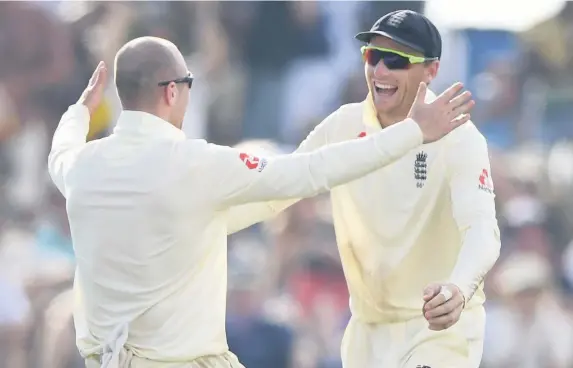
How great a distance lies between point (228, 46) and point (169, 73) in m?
5.50

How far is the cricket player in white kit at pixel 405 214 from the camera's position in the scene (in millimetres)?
6027

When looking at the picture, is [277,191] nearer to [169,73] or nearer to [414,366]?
[169,73]

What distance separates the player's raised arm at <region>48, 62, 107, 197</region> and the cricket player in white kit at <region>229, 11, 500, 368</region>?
742 millimetres

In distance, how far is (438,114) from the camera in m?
5.32

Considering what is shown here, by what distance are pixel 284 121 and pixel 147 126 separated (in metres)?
5.38

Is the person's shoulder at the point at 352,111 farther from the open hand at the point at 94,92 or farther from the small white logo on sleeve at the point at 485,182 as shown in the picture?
the open hand at the point at 94,92

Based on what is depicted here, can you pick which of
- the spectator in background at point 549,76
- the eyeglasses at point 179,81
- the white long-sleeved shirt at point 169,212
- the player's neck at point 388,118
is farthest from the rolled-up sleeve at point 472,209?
the spectator in background at point 549,76

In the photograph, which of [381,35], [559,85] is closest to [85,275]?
[381,35]

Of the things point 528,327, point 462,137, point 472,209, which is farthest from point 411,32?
point 528,327

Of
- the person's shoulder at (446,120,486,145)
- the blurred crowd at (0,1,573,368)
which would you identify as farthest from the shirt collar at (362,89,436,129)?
the blurred crowd at (0,1,573,368)

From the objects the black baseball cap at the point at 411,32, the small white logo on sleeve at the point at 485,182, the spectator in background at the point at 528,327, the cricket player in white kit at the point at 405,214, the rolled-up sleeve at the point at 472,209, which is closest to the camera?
the rolled-up sleeve at the point at 472,209

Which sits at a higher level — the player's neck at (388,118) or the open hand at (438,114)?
the open hand at (438,114)

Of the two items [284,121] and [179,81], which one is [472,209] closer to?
[179,81]

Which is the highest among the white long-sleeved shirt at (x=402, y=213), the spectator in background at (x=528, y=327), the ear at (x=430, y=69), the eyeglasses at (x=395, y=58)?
the eyeglasses at (x=395, y=58)
